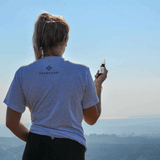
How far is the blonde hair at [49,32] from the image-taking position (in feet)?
8.07

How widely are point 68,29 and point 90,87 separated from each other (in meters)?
0.67

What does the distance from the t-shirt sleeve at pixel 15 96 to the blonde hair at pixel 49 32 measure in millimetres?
408

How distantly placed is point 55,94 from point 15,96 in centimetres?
49

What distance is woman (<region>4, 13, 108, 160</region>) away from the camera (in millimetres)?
2217

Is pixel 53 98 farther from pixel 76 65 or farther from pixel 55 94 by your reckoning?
pixel 76 65

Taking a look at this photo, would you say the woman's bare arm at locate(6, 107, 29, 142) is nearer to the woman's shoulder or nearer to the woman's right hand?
the woman's shoulder

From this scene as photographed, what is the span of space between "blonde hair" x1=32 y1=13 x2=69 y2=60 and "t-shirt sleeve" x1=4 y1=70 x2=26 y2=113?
408mm

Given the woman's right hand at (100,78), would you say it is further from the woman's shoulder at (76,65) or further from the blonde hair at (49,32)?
the blonde hair at (49,32)

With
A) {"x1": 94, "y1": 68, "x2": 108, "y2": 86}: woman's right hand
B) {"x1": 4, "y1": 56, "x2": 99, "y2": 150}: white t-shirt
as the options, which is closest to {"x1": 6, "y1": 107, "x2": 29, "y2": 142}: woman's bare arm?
{"x1": 4, "y1": 56, "x2": 99, "y2": 150}: white t-shirt

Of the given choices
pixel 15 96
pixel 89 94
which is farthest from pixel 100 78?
pixel 15 96

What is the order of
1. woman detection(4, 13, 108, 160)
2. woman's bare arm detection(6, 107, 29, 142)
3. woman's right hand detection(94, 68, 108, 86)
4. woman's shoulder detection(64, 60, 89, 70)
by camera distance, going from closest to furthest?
woman detection(4, 13, 108, 160) → woman's shoulder detection(64, 60, 89, 70) → woman's bare arm detection(6, 107, 29, 142) → woman's right hand detection(94, 68, 108, 86)

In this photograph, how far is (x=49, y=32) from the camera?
246 cm

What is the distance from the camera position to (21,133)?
8.82 feet

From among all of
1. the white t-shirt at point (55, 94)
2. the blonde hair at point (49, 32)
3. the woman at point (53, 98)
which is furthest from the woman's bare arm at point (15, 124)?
the blonde hair at point (49, 32)
